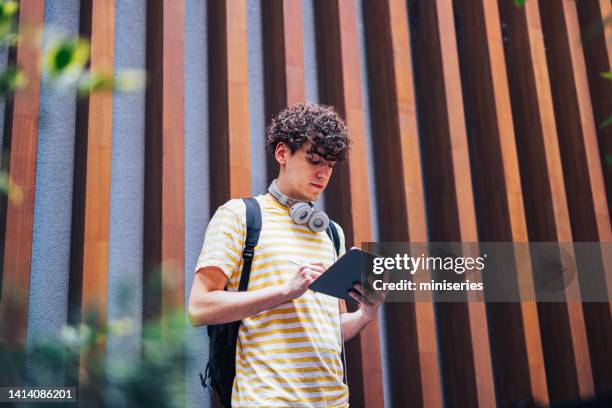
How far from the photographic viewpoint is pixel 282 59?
9.18 ft

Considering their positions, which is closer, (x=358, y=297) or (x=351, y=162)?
(x=358, y=297)

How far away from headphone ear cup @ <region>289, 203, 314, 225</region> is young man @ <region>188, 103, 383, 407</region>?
22mm

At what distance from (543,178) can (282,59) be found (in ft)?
4.35

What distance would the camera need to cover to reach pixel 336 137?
191 centimetres

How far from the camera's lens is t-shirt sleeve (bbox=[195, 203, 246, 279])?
1709 mm

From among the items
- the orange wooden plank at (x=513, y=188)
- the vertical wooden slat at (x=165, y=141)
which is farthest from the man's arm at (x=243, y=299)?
the orange wooden plank at (x=513, y=188)

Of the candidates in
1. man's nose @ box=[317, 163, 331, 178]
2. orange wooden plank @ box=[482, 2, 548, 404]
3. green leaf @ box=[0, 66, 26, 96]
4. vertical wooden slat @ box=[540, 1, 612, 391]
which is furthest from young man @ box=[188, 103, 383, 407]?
vertical wooden slat @ box=[540, 1, 612, 391]

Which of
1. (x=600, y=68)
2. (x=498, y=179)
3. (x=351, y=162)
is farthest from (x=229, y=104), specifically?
(x=600, y=68)

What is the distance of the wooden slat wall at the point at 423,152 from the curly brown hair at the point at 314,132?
2.03 ft

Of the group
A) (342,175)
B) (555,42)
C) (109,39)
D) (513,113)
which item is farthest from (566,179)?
(109,39)

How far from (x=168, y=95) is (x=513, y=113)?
1755 millimetres

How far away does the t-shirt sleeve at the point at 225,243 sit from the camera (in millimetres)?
1709

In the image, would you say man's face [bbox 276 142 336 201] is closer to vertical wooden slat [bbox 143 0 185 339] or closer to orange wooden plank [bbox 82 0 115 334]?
vertical wooden slat [bbox 143 0 185 339]

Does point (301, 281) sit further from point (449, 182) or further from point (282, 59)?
point (449, 182)
